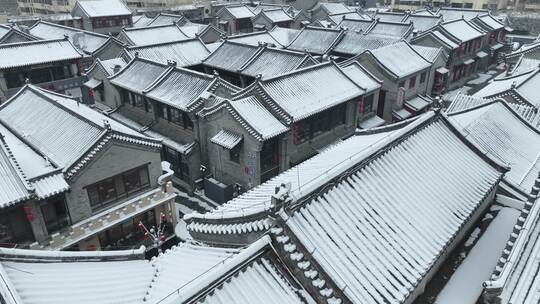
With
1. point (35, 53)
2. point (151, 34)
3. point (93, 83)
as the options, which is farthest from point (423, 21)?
point (35, 53)

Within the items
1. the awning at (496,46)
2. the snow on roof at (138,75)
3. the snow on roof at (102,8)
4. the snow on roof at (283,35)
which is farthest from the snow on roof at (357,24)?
the snow on roof at (102,8)

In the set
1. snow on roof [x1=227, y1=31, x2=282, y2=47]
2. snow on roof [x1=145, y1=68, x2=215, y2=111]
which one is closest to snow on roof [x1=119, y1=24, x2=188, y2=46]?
snow on roof [x1=227, y1=31, x2=282, y2=47]

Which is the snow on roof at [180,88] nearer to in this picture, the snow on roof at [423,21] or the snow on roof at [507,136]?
the snow on roof at [507,136]

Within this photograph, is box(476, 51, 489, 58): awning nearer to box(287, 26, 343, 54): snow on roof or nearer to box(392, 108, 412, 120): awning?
box(287, 26, 343, 54): snow on roof

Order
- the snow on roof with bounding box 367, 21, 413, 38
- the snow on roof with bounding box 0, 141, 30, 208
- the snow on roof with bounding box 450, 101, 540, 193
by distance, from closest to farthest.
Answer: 1. the snow on roof with bounding box 0, 141, 30, 208
2. the snow on roof with bounding box 450, 101, 540, 193
3. the snow on roof with bounding box 367, 21, 413, 38

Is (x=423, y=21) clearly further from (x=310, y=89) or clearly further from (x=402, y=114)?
(x=310, y=89)
